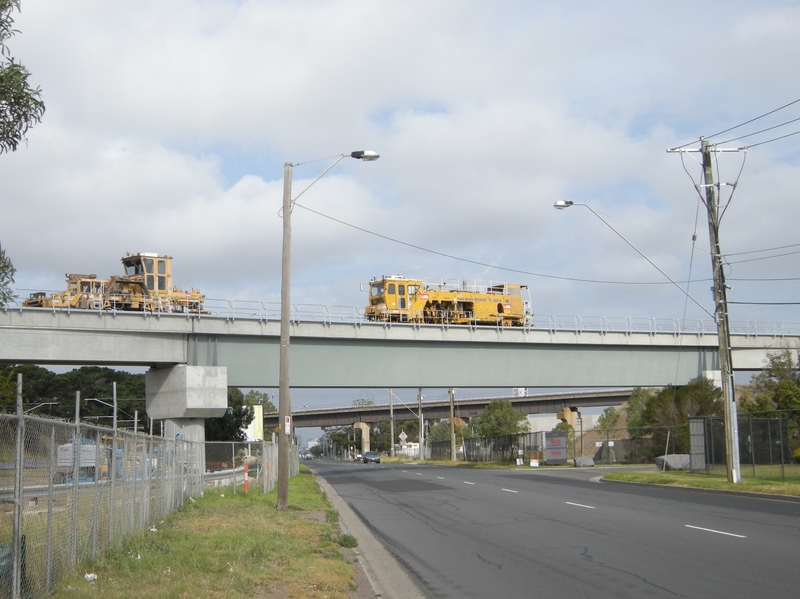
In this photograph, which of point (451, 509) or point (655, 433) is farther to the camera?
point (655, 433)

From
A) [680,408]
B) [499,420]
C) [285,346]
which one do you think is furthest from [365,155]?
[499,420]

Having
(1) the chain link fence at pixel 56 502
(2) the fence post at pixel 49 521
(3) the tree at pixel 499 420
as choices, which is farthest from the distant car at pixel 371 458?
(2) the fence post at pixel 49 521

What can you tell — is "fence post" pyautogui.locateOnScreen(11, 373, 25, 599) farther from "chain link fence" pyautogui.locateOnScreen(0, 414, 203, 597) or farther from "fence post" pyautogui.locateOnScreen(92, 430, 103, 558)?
"fence post" pyautogui.locateOnScreen(92, 430, 103, 558)

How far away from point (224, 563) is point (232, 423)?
66.6m

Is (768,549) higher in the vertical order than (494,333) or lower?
Result: lower

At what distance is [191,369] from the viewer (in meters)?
37.5

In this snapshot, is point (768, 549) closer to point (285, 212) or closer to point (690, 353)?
point (285, 212)

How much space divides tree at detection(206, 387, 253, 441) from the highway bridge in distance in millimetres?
23002

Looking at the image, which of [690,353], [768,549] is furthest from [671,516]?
[690,353]

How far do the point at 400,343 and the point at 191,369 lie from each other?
36.2 ft

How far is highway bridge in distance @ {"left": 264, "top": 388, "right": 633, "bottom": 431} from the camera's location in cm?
10206

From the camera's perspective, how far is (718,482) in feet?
92.9

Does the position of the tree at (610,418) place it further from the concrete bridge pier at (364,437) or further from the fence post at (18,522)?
the fence post at (18,522)

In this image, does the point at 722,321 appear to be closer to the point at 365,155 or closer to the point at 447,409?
the point at 365,155
